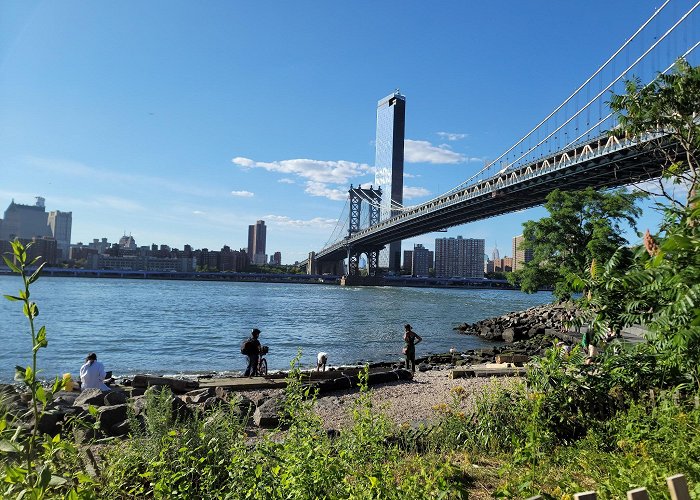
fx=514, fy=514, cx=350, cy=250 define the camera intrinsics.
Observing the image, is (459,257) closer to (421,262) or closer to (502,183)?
(421,262)

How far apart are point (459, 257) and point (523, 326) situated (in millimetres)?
129311

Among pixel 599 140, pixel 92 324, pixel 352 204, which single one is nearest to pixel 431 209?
pixel 599 140

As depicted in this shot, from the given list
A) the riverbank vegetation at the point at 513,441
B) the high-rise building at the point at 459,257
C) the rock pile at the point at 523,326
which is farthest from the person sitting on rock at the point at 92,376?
the high-rise building at the point at 459,257

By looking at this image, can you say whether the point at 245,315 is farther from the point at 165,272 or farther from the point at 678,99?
the point at 165,272

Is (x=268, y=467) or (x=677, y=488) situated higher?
(x=677, y=488)

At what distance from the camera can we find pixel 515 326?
1147 inches

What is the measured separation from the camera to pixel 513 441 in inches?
158

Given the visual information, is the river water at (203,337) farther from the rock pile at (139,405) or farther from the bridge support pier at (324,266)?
the bridge support pier at (324,266)

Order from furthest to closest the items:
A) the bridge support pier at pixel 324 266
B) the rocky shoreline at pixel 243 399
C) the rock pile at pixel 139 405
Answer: the bridge support pier at pixel 324 266, the rocky shoreline at pixel 243 399, the rock pile at pixel 139 405

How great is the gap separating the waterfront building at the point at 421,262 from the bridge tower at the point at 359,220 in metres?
45.4

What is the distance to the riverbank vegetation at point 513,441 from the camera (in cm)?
291

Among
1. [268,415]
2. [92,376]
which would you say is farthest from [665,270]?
[92,376]

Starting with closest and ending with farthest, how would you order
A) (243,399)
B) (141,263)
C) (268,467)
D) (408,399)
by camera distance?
(268,467) → (243,399) → (408,399) → (141,263)

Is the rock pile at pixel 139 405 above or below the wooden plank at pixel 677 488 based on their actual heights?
below
